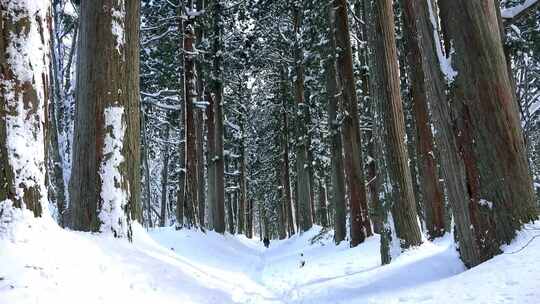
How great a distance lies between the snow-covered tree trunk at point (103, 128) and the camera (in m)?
6.48

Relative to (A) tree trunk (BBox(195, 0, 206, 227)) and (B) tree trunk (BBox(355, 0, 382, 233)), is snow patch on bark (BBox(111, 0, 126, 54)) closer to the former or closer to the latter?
(B) tree trunk (BBox(355, 0, 382, 233))

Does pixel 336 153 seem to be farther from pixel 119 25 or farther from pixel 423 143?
pixel 119 25

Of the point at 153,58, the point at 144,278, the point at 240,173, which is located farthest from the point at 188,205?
the point at 240,173

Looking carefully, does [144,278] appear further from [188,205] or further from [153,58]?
[153,58]

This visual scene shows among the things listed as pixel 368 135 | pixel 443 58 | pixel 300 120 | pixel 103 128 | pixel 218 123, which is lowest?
pixel 103 128

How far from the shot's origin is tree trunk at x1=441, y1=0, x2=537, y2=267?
4859 millimetres

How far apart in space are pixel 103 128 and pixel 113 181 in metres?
0.77

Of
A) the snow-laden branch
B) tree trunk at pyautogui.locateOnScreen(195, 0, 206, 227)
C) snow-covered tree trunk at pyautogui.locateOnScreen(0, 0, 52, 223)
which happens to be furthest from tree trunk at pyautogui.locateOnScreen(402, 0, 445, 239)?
tree trunk at pyautogui.locateOnScreen(195, 0, 206, 227)

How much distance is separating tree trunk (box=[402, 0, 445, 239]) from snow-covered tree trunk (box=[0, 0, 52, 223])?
27.1 ft

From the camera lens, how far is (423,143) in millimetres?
10867

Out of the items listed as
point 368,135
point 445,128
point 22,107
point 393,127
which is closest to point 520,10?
point 445,128

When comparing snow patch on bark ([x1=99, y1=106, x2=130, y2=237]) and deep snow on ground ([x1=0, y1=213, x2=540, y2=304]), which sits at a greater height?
snow patch on bark ([x1=99, y1=106, x2=130, y2=237])

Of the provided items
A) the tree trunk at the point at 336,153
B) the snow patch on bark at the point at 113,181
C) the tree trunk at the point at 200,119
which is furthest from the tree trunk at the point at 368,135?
the snow patch on bark at the point at 113,181

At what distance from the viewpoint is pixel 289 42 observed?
76.6ft
